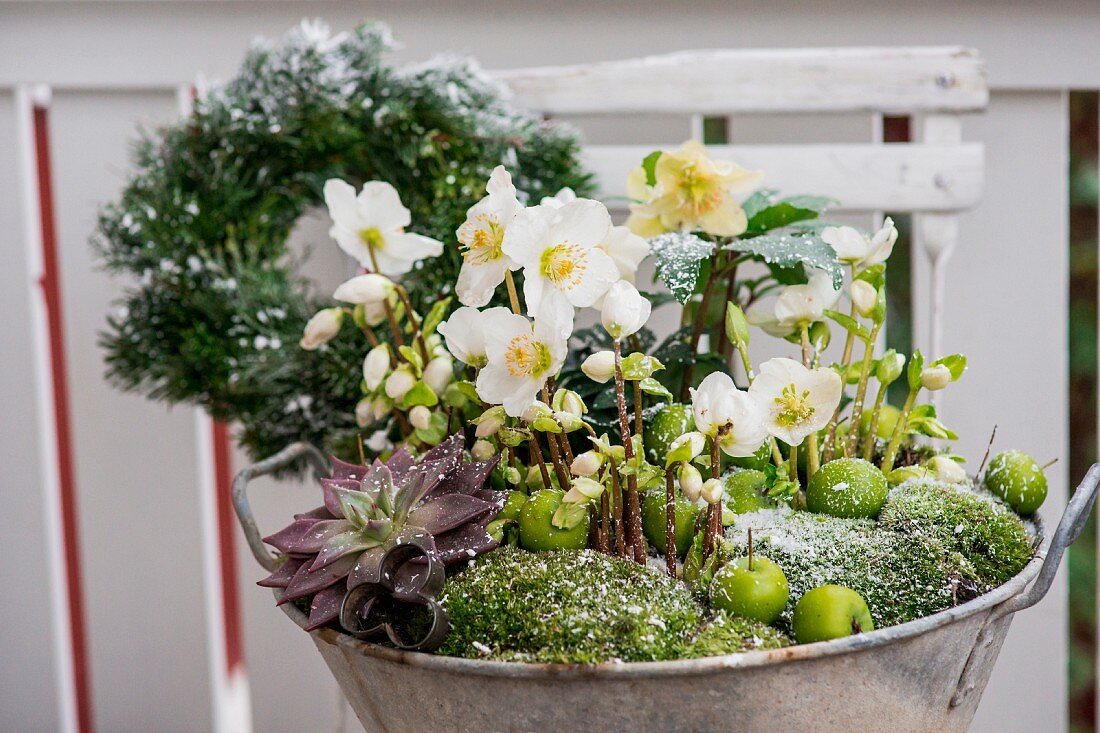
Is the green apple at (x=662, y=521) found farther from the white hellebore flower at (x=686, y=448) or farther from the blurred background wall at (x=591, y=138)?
the blurred background wall at (x=591, y=138)

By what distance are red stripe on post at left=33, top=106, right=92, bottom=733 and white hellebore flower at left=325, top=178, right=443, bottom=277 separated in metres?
0.82

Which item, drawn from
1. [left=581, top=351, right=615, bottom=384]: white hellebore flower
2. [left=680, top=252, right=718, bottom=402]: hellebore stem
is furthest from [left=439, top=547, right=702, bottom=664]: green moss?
[left=680, top=252, right=718, bottom=402]: hellebore stem

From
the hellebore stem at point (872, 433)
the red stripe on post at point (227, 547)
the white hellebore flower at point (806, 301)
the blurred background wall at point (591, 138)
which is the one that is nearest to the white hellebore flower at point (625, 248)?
the white hellebore flower at point (806, 301)

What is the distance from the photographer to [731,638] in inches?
19.2

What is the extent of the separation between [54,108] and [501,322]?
1042mm

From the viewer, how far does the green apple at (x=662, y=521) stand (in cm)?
60

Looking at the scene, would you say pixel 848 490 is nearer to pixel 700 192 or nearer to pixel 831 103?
pixel 700 192

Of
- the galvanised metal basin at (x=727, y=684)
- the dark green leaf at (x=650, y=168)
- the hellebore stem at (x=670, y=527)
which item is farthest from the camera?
the dark green leaf at (x=650, y=168)

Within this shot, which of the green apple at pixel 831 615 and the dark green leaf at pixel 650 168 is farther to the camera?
the dark green leaf at pixel 650 168

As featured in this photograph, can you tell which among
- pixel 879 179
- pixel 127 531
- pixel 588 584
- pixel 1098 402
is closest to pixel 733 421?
pixel 588 584

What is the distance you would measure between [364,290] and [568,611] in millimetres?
318

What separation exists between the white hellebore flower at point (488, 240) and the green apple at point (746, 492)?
0.22 meters

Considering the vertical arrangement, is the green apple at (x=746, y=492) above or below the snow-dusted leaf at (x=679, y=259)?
below

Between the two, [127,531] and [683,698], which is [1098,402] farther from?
[127,531]
